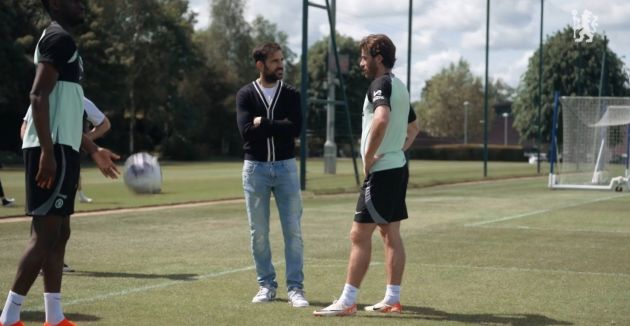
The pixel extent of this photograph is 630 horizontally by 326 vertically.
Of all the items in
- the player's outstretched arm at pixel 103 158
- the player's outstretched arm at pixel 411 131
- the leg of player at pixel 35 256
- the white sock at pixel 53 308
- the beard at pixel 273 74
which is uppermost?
the beard at pixel 273 74

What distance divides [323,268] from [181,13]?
79.0m

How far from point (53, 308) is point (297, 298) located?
2216mm

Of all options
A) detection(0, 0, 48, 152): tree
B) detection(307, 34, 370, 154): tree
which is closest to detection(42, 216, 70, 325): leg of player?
detection(0, 0, 48, 152): tree

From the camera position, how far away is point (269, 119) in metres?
8.30

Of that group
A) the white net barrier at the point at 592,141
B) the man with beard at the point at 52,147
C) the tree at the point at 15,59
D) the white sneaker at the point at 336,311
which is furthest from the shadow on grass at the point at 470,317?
the tree at the point at 15,59

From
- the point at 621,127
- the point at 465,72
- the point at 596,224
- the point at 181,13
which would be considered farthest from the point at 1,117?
the point at 465,72

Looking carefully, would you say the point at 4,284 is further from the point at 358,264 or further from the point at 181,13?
the point at 181,13

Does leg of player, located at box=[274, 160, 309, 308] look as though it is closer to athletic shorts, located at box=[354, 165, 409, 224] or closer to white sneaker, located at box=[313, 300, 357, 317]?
white sneaker, located at box=[313, 300, 357, 317]

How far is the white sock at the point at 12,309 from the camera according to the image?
256 inches

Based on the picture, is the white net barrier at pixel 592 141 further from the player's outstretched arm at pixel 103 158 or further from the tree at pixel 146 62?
the tree at pixel 146 62

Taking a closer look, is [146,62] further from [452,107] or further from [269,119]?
[269,119]

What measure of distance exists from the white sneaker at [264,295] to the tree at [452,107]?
11479cm

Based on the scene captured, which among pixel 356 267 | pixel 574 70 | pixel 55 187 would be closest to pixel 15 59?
pixel 574 70

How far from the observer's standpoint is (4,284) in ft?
30.1
